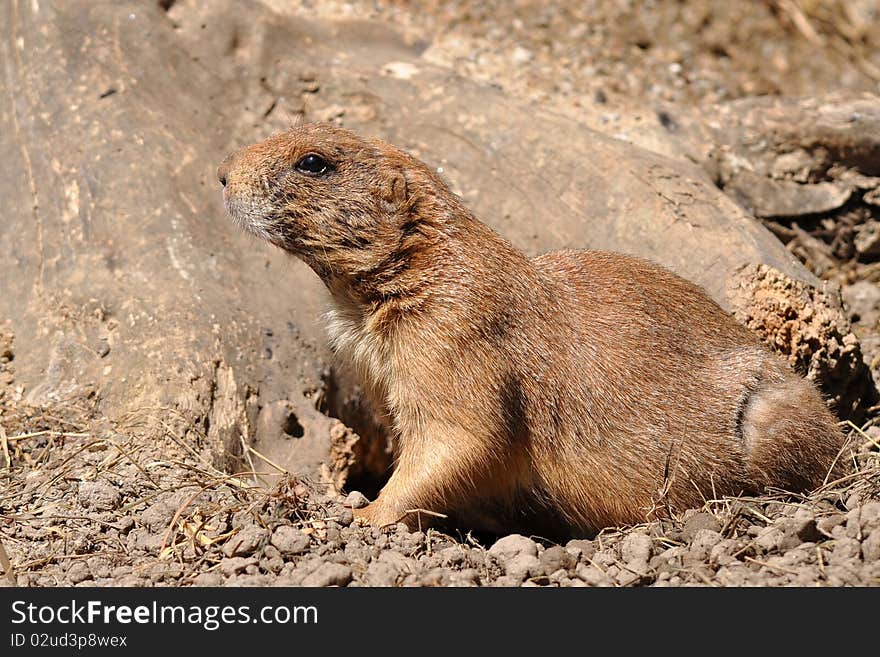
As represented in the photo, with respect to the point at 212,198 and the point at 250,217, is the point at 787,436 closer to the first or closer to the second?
the point at 250,217

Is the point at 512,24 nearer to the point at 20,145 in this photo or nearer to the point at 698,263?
the point at 698,263

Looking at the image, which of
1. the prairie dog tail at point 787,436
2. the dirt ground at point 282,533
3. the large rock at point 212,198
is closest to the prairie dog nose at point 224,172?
the large rock at point 212,198

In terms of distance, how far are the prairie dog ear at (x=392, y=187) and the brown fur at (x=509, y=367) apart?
1 cm

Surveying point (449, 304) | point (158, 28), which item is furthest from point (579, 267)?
point (158, 28)

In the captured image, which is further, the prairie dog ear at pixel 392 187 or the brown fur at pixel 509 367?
the prairie dog ear at pixel 392 187

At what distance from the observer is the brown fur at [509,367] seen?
5.00 meters

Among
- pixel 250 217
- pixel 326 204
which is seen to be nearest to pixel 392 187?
pixel 326 204

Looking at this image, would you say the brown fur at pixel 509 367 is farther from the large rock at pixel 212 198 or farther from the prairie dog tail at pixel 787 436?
the large rock at pixel 212 198

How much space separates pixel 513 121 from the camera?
7.46 meters

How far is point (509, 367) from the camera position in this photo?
509cm

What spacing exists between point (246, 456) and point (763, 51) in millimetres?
8611

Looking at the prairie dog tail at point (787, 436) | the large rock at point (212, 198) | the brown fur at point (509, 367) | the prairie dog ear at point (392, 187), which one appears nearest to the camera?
the brown fur at point (509, 367)

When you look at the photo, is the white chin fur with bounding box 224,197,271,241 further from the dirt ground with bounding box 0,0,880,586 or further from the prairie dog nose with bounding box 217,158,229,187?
the dirt ground with bounding box 0,0,880,586

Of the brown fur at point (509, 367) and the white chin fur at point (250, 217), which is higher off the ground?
the white chin fur at point (250, 217)
